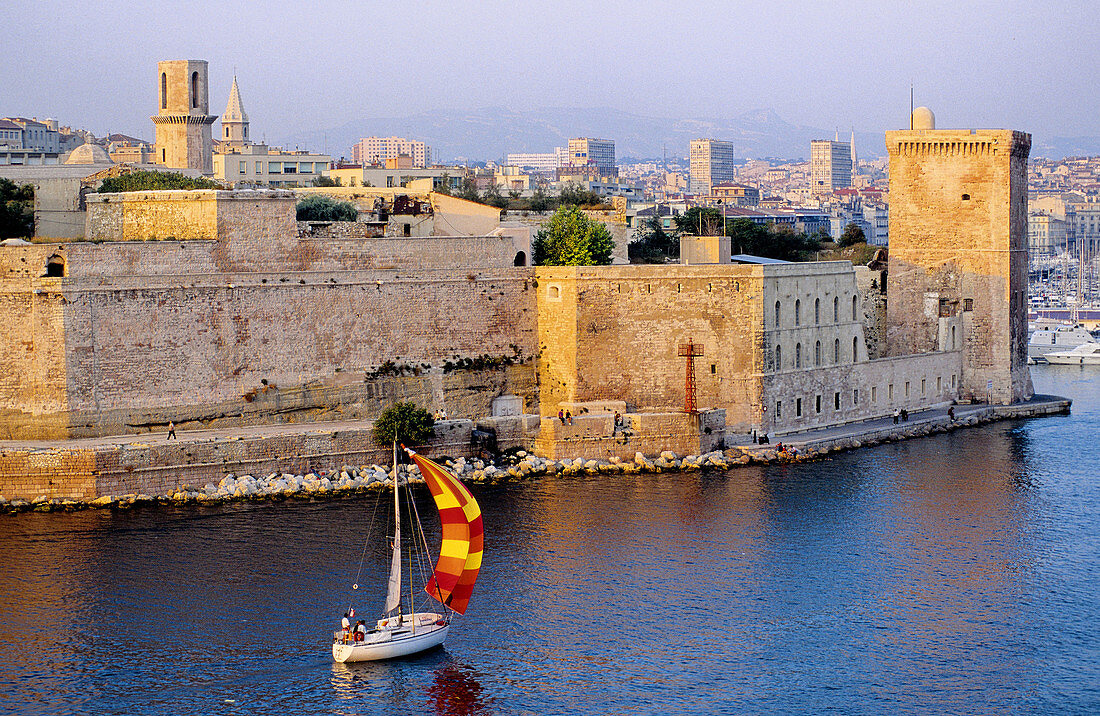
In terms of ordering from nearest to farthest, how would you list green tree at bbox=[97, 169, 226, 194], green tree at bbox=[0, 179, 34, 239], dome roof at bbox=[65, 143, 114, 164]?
1. green tree at bbox=[0, 179, 34, 239]
2. green tree at bbox=[97, 169, 226, 194]
3. dome roof at bbox=[65, 143, 114, 164]

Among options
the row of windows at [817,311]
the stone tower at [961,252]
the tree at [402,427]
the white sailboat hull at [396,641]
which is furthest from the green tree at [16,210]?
the stone tower at [961,252]

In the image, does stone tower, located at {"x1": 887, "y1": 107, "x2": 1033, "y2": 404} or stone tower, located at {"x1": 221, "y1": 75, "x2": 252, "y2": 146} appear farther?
stone tower, located at {"x1": 221, "y1": 75, "x2": 252, "y2": 146}

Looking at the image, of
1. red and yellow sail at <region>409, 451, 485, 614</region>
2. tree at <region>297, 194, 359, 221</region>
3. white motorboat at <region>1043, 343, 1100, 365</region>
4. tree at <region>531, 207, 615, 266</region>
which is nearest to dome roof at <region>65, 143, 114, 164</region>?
tree at <region>297, 194, 359, 221</region>

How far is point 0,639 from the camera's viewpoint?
20.3 m

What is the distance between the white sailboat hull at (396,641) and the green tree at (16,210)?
17741mm

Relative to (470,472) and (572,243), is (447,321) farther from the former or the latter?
(572,243)

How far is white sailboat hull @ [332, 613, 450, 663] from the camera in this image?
19.7m

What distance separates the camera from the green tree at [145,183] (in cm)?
3881

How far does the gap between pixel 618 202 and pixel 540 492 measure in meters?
22.6

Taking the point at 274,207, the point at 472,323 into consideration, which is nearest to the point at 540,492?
the point at 472,323

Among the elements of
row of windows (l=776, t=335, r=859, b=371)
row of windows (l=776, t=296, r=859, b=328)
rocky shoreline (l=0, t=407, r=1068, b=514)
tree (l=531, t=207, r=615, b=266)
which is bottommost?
rocky shoreline (l=0, t=407, r=1068, b=514)

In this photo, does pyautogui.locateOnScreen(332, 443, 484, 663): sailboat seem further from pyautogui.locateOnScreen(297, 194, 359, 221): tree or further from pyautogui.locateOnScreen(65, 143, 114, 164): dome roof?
pyautogui.locateOnScreen(65, 143, 114, 164): dome roof

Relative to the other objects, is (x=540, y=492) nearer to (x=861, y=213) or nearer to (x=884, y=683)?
(x=884, y=683)

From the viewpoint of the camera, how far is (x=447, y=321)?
33.1m
